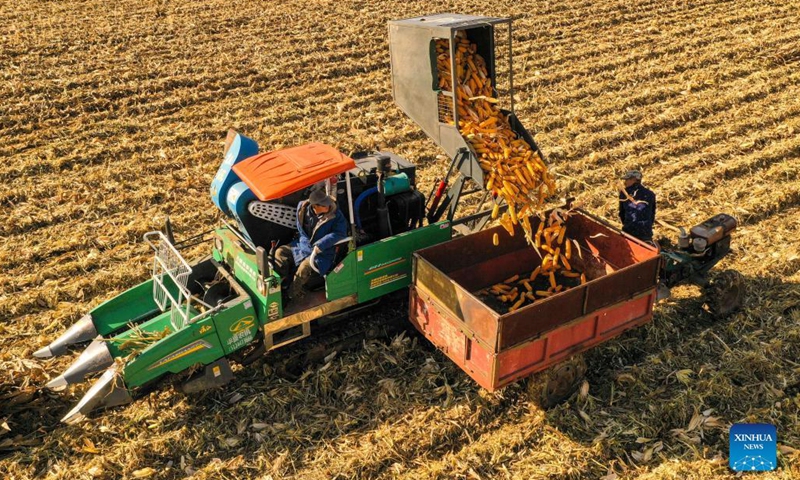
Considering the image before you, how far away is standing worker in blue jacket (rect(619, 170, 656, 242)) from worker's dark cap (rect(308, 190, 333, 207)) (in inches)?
152

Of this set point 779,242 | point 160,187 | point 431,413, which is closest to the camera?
point 431,413

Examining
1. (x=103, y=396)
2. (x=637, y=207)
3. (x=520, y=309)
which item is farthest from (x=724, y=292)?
(x=103, y=396)

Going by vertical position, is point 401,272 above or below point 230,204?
below

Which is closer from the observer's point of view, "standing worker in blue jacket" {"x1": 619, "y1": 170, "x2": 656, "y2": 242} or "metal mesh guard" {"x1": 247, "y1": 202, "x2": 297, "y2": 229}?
"metal mesh guard" {"x1": 247, "y1": 202, "x2": 297, "y2": 229}

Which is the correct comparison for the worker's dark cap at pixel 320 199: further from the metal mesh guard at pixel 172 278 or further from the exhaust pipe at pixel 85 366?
the exhaust pipe at pixel 85 366

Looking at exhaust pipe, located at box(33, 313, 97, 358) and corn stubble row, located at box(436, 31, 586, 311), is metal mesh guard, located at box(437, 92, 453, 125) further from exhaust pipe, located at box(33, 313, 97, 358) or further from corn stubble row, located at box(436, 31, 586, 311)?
exhaust pipe, located at box(33, 313, 97, 358)

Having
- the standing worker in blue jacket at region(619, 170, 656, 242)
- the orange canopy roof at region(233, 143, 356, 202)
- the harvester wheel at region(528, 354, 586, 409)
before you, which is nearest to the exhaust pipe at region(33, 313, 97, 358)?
the orange canopy roof at region(233, 143, 356, 202)

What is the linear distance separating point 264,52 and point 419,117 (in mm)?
11013

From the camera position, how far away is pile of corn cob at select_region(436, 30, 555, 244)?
26.3 feet

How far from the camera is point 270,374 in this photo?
8.02m

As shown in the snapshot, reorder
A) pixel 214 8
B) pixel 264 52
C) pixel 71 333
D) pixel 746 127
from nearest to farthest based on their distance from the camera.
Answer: pixel 71 333 → pixel 746 127 → pixel 264 52 → pixel 214 8

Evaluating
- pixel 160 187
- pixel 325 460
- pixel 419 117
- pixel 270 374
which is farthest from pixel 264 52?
pixel 325 460

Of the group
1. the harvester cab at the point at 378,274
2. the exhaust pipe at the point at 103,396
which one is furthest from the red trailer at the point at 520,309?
the exhaust pipe at the point at 103,396

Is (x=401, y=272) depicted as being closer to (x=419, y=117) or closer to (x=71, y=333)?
(x=419, y=117)
